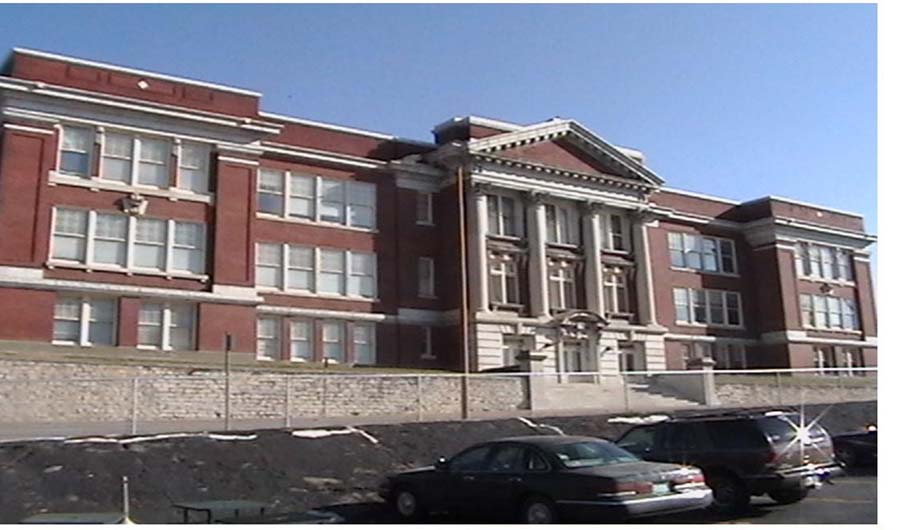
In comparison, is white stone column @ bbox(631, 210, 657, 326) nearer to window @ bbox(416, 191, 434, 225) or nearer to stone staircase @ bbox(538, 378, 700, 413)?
window @ bbox(416, 191, 434, 225)

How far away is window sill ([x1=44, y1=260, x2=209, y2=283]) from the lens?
32.8 m

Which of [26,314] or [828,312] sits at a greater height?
[828,312]

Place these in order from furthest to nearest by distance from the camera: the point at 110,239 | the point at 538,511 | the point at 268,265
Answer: the point at 268,265
the point at 110,239
the point at 538,511

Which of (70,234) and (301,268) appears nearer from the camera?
(70,234)

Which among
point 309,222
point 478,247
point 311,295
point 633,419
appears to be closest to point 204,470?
point 633,419

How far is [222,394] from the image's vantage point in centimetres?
2889

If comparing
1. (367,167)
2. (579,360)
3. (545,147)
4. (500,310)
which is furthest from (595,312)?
(367,167)

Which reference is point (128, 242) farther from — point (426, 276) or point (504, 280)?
point (504, 280)

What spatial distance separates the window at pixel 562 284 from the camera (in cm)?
4475

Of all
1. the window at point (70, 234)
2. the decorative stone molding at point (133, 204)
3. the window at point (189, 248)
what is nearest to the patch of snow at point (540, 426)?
the window at point (189, 248)

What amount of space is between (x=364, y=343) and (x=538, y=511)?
27.8 m

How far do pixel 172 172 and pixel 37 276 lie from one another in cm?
630

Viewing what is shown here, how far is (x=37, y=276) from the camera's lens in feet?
106
